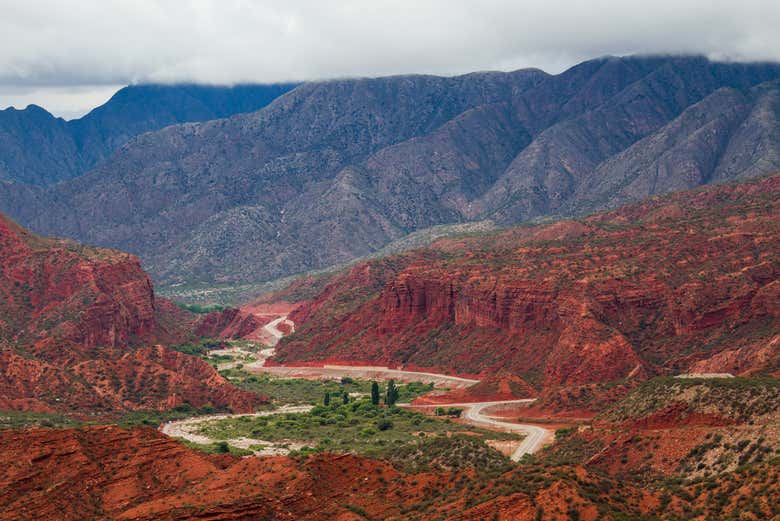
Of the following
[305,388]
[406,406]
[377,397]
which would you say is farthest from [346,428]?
[305,388]

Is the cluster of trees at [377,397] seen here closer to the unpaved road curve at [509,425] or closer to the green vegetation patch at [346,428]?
the green vegetation patch at [346,428]

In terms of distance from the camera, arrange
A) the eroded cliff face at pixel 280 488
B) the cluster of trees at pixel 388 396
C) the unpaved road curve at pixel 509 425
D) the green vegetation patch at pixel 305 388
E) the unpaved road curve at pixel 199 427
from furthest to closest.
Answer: the green vegetation patch at pixel 305 388
the cluster of trees at pixel 388 396
the unpaved road curve at pixel 199 427
the unpaved road curve at pixel 509 425
the eroded cliff face at pixel 280 488

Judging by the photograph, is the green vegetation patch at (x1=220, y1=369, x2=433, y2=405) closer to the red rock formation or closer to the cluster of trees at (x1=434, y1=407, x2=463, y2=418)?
the red rock formation

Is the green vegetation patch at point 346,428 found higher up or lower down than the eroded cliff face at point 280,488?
lower down

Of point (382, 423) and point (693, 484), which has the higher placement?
point (693, 484)

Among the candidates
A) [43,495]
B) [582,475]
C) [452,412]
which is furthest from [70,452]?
[452,412]

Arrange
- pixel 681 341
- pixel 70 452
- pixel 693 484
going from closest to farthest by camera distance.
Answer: pixel 693 484
pixel 70 452
pixel 681 341

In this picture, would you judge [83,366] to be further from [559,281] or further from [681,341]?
[681,341]

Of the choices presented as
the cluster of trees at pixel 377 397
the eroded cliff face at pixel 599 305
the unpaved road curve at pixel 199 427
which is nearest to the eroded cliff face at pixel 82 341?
the unpaved road curve at pixel 199 427
